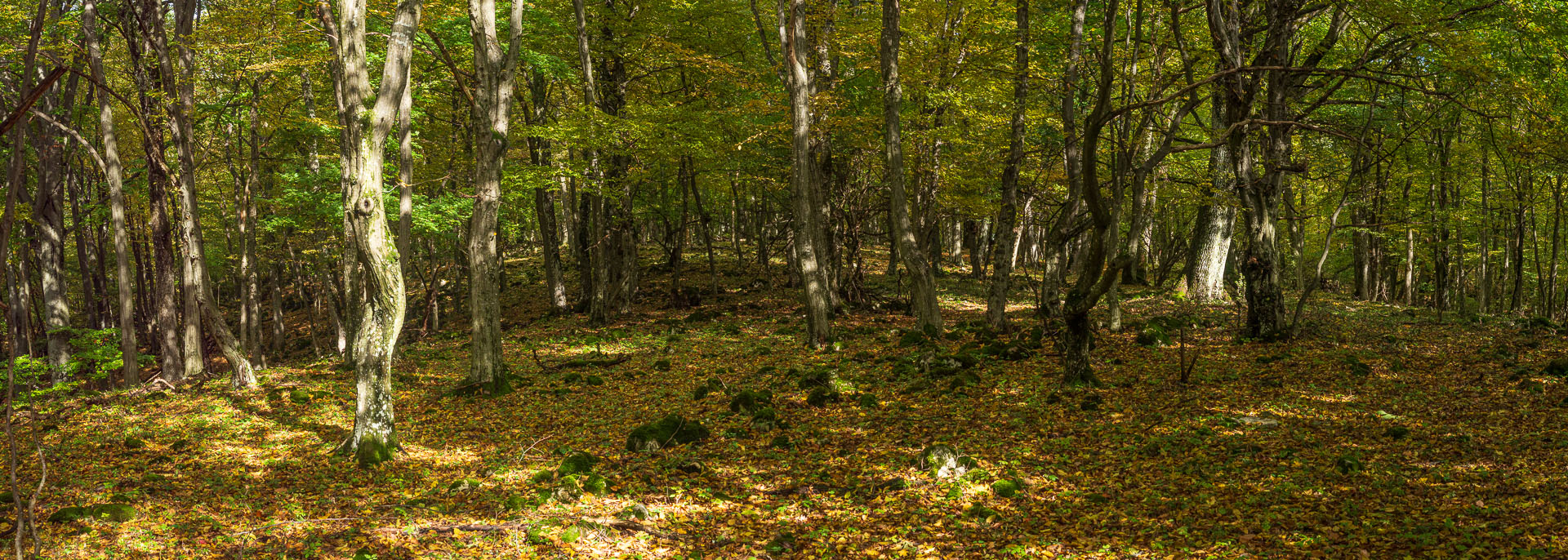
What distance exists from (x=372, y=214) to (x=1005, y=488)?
714 centimetres

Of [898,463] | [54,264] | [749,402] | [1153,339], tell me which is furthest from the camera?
[54,264]

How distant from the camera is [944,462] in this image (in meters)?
8.29

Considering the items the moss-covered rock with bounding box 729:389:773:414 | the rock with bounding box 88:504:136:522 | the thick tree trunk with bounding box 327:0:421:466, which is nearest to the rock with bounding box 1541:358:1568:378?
the moss-covered rock with bounding box 729:389:773:414

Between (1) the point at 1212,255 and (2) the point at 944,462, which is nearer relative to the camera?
(2) the point at 944,462

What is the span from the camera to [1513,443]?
7.66m

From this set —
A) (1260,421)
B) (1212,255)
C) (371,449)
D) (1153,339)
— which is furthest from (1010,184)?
(371,449)

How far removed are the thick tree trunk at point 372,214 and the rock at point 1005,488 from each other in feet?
21.5

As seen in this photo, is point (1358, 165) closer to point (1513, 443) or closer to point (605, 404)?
point (1513, 443)

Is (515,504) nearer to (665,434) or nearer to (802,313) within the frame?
(665,434)

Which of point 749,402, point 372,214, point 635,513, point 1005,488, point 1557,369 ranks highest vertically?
point 372,214

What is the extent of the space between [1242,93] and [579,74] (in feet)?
45.6

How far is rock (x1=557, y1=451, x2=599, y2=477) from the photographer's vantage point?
8528mm

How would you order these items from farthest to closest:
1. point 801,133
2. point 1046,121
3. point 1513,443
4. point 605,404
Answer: point 1046,121, point 801,133, point 605,404, point 1513,443

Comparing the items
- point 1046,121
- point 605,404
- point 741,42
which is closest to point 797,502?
point 605,404
